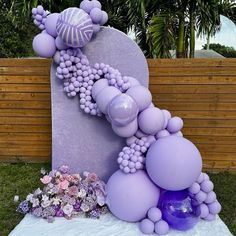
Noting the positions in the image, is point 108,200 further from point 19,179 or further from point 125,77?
point 19,179

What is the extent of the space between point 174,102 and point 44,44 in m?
1.72

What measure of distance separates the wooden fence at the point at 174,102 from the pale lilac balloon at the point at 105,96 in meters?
1.07

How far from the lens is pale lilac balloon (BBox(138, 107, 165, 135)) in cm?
310

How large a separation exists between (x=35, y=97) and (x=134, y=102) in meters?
1.85

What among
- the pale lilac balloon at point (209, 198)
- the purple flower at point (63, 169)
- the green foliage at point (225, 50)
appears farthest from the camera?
the green foliage at point (225, 50)

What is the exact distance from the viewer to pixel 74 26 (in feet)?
10.3

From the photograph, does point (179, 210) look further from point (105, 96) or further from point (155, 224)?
point (105, 96)

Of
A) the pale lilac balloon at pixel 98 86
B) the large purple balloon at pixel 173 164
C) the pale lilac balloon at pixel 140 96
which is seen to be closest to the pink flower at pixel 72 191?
the large purple balloon at pixel 173 164

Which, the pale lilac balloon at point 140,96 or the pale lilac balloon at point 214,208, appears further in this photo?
the pale lilac balloon at point 214,208

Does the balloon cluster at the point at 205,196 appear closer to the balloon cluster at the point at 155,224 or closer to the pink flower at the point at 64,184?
the balloon cluster at the point at 155,224

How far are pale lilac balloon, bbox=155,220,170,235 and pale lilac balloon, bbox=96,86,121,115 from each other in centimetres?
110

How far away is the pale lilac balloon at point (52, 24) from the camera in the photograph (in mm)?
3348

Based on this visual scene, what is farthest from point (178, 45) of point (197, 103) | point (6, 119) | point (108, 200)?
point (108, 200)

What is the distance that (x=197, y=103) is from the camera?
167 inches
